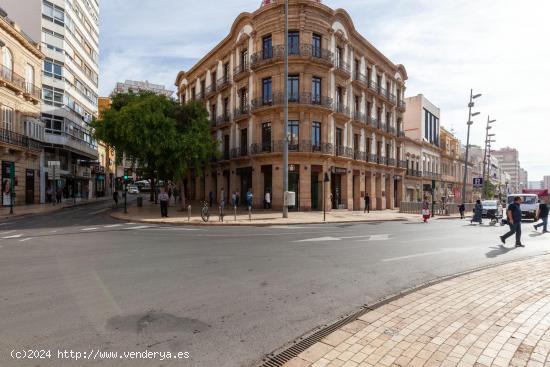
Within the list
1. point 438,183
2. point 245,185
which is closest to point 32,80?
point 245,185

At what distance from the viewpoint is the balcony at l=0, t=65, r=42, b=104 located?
25969 millimetres

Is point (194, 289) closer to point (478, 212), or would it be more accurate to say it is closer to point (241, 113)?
point (478, 212)

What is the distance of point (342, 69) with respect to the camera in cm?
2819

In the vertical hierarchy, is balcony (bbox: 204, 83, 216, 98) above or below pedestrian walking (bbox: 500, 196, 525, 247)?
above

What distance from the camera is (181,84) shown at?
44188 mm

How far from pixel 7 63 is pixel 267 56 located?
71.1ft

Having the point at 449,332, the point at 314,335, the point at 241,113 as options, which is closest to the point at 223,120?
the point at 241,113

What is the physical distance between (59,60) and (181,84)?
14.2 meters

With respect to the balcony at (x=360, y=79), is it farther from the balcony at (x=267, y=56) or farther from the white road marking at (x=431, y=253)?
the white road marking at (x=431, y=253)

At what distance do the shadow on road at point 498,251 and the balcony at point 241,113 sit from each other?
22301 mm

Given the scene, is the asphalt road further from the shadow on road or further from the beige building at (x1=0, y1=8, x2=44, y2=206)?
the beige building at (x1=0, y1=8, x2=44, y2=206)

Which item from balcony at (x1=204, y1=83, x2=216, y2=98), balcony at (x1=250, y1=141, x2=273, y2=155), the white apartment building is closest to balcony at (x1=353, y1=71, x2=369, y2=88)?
balcony at (x1=250, y1=141, x2=273, y2=155)

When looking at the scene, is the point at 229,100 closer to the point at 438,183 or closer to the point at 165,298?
A: the point at 165,298

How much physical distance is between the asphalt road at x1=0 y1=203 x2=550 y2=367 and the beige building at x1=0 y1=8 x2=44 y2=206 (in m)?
22.4
